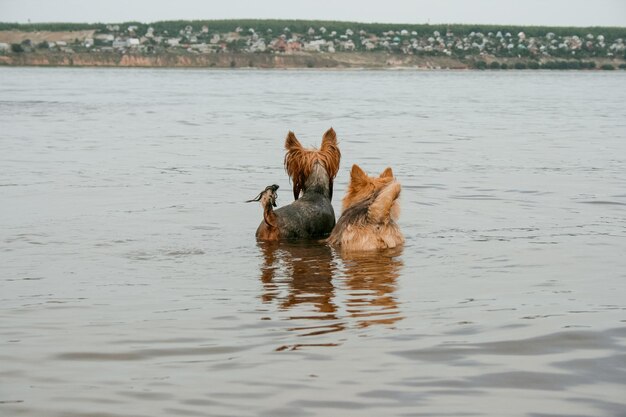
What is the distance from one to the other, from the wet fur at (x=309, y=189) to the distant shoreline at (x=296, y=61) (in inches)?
5880

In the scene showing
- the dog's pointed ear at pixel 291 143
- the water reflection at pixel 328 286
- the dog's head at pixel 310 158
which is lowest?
the water reflection at pixel 328 286

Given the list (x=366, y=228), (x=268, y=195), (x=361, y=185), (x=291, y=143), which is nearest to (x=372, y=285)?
(x=366, y=228)

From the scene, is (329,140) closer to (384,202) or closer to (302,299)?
(384,202)

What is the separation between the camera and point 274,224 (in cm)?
1007

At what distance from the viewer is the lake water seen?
508 centimetres

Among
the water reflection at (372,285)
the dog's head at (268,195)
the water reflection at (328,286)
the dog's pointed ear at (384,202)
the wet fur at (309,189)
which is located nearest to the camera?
the water reflection at (328,286)

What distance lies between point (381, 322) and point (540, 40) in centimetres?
18350

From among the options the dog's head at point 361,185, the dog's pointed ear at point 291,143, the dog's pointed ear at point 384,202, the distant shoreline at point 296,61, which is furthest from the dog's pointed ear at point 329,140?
the distant shoreline at point 296,61

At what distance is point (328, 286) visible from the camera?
7.98 meters

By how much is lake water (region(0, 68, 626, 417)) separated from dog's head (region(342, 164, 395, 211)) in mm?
579

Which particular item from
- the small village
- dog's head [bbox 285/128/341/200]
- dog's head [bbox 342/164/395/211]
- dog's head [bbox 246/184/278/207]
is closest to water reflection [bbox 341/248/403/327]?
dog's head [bbox 342/164/395/211]

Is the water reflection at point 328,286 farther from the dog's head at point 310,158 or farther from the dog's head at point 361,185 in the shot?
the dog's head at point 310,158

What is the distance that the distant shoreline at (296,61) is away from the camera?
511ft

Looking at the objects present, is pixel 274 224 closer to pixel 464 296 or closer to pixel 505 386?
pixel 464 296
